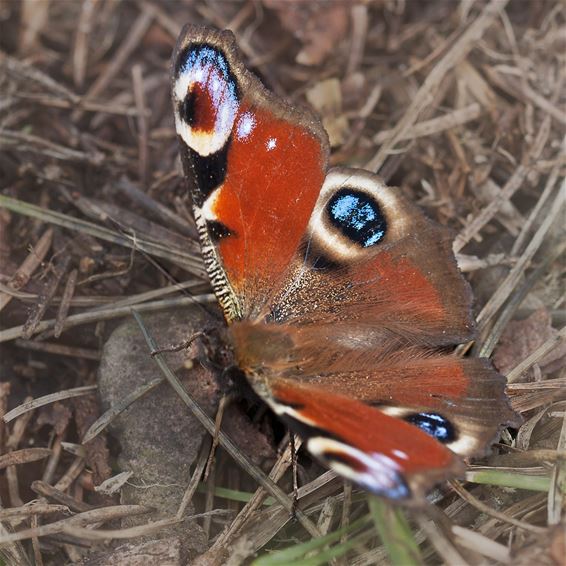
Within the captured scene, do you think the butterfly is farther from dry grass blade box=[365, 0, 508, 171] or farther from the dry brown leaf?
the dry brown leaf

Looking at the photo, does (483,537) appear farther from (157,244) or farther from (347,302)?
(157,244)

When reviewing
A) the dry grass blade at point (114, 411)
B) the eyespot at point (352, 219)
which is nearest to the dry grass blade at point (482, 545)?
the eyespot at point (352, 219)

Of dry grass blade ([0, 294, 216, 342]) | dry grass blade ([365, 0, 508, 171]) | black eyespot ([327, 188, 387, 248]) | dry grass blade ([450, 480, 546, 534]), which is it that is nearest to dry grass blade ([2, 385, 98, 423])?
dry grass blade ([0, 294, 216, 342])

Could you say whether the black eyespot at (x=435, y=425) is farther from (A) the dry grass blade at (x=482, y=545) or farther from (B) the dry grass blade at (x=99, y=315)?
(B) the dry grass blade at (x=99, y=315)

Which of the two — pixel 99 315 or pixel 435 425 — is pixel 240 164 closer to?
pixel 99 315

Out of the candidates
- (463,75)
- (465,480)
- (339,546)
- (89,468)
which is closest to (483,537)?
(465,480)

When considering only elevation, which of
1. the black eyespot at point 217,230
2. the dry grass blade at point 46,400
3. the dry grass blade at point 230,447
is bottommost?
the dry grass blade at point 46,400
